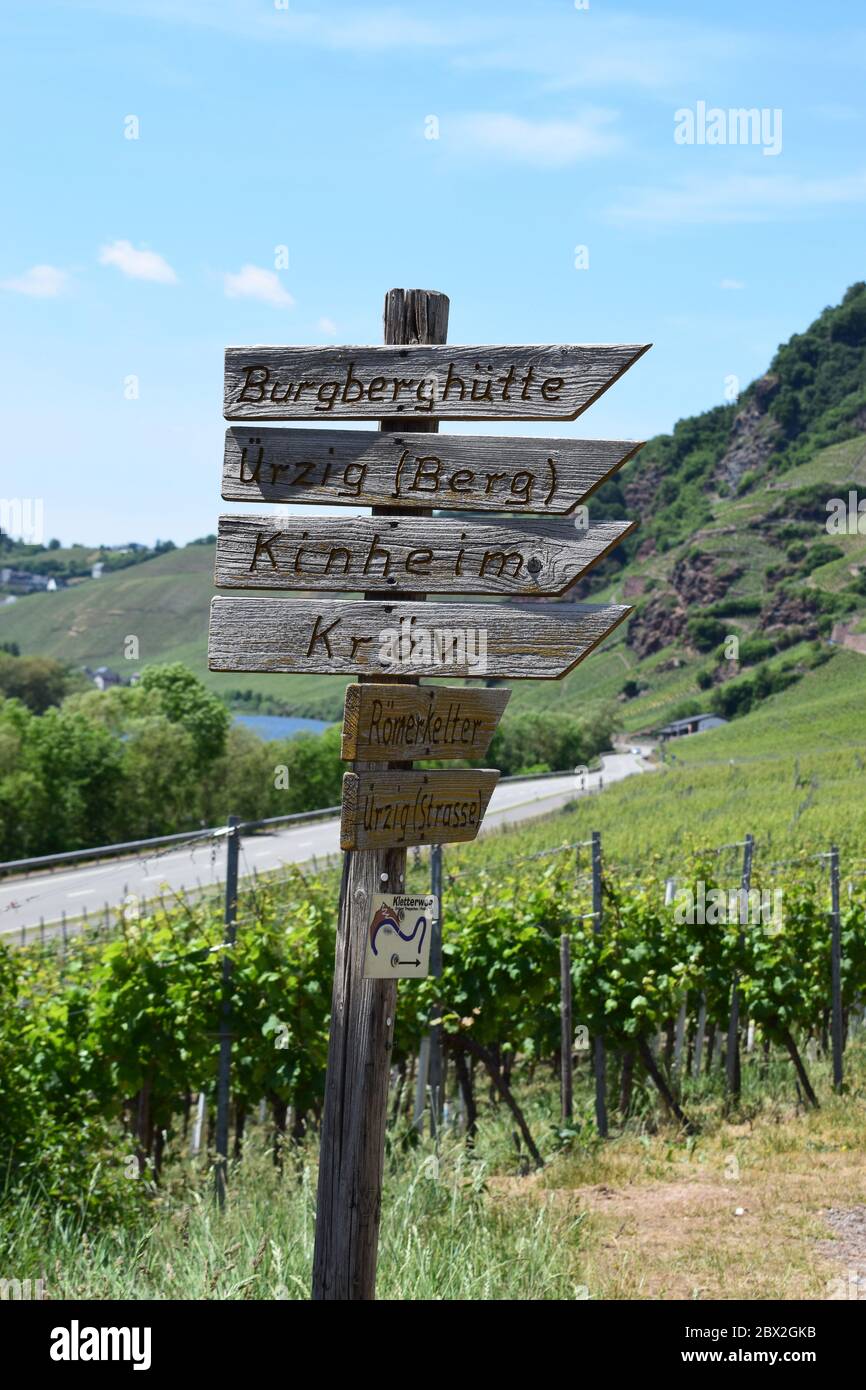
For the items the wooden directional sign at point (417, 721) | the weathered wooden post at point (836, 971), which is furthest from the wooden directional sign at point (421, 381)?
the weathered wooden post at point (836, 971)

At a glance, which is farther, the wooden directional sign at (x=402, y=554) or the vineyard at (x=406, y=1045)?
the vineyard at (x=406, y=1045)

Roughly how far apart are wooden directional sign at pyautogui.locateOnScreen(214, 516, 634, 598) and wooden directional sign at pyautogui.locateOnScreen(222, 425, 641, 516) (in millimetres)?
71

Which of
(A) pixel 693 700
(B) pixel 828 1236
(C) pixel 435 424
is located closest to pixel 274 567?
(C) pixel 435 424

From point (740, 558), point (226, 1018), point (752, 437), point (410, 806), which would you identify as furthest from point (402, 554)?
point (752, 437)

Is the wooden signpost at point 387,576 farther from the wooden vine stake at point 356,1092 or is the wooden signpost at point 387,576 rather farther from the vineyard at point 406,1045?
the vineyard at point 406,1045

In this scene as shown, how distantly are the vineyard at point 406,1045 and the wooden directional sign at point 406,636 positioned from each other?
210 centimetres

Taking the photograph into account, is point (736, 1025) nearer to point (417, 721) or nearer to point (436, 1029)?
point (436, 1029)

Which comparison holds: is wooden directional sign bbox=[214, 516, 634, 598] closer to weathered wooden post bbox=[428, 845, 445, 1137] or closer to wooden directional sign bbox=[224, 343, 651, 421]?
wooden directional sign bbox=[224, 343, 651, 421]

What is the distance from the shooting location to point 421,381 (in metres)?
3.61

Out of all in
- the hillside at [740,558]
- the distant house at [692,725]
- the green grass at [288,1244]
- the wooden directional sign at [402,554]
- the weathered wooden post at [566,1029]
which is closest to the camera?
the wooden directional sign at [402,554]

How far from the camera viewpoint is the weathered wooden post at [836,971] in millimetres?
9734

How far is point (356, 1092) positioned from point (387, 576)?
1.46 metres
